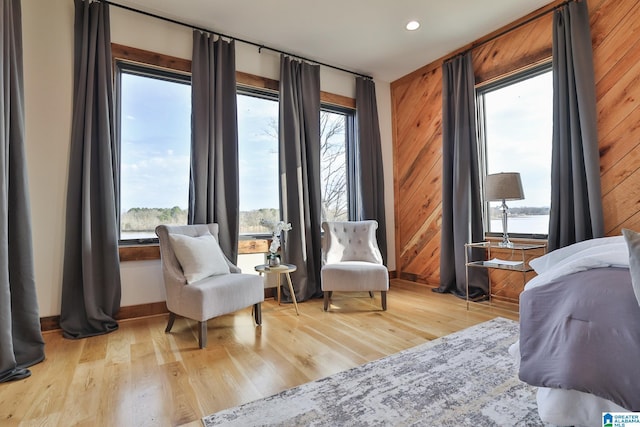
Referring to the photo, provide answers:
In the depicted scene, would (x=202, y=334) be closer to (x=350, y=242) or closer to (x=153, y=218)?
(x=153, y=218)

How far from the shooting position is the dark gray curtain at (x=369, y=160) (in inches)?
168

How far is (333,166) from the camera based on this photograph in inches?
173

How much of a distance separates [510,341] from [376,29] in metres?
3.09

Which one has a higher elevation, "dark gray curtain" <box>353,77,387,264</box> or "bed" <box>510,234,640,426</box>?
"dark gray curtain" <box>353,77,387,264</box>

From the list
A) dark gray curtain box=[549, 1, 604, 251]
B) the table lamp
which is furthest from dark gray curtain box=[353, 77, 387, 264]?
dark gray curtain box=[549, 1, 604, 251]

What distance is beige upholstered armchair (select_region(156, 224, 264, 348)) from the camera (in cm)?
232

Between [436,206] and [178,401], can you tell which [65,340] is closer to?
[178,401]

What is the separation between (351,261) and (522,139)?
7.08 ft

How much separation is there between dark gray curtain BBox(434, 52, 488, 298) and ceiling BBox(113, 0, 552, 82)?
1.44 feet

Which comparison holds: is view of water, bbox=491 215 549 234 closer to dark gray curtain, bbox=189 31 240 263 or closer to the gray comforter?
the gray comforter

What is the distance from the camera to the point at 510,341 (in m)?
2.29

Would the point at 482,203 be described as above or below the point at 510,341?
above

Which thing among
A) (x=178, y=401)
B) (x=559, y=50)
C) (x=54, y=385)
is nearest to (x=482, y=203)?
(x=559, y=50)
